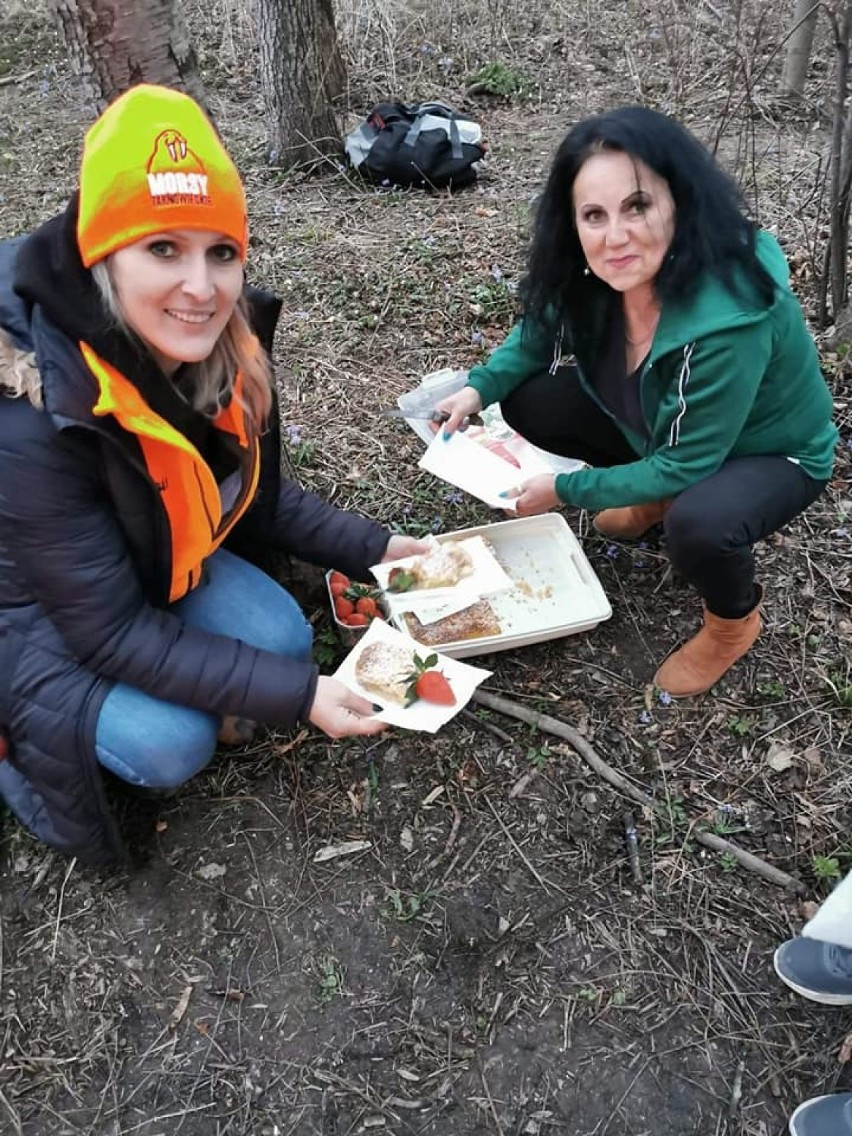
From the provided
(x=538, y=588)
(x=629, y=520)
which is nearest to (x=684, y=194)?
(x=629, y=520)

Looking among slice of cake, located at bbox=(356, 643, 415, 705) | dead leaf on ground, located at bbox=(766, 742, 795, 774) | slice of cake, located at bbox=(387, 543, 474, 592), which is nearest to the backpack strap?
slice of cake, located at bbox=(387, 543, 474, 592)

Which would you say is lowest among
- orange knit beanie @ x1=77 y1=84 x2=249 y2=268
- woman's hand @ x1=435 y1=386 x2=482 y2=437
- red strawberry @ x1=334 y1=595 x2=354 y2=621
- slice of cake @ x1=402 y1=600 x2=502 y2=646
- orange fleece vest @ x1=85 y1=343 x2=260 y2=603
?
slice of cake @ x1=402 y1=600 x2=502 y2=646

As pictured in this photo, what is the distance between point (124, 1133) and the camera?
1730 millimetres

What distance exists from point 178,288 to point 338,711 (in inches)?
36.7

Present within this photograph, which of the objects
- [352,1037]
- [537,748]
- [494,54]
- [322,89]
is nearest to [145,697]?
[352,1037]

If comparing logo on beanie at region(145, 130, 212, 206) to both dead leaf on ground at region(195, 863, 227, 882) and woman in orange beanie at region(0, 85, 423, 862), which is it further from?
dead leaf on ground at region(195, 863, 227, 882)

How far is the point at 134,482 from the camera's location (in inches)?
66.8

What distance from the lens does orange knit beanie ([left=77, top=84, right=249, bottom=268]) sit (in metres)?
1.42

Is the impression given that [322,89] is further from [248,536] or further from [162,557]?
[162,557]

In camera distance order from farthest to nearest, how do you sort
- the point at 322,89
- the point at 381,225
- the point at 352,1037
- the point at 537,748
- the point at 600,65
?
the point at 600,65 < the point at 322,89 < the point at 381,225 < the point at 537,748 < the point at 352,1037

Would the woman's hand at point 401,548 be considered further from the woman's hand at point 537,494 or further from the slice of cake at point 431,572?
the woman's hand at point 537,494

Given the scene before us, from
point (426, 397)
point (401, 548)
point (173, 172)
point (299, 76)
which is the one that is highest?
point (299, 76)

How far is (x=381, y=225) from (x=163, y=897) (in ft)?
11.4

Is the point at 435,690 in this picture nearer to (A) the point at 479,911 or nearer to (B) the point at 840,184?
(A) the point at 479,911
